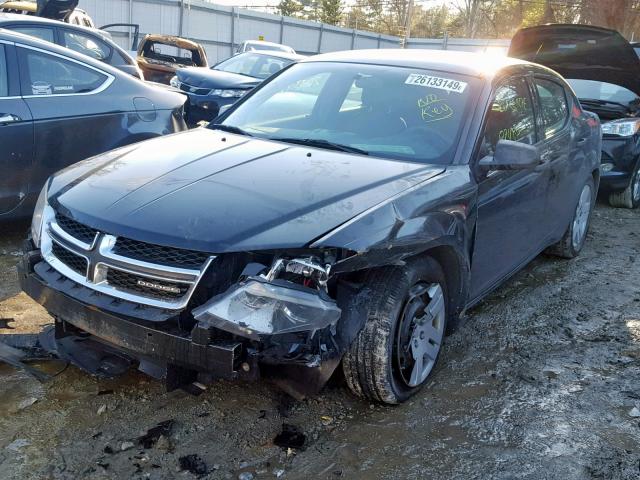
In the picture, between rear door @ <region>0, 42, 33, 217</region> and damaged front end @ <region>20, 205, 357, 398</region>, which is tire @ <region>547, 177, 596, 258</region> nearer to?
damaged front end @ <region>20, 205, 357, 398</region>

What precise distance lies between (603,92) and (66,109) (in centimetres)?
604

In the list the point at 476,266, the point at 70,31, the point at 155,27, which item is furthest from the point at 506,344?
the point at 155,27

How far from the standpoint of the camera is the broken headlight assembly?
245 cm

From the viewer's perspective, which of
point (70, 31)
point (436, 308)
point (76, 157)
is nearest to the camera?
point (436, 308)

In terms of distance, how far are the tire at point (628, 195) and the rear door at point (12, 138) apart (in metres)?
6.35

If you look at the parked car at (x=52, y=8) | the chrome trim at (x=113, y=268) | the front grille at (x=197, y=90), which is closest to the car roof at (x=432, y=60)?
the chrome trim at (x=113, y=268)

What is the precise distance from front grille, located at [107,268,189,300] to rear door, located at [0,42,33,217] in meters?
2.35

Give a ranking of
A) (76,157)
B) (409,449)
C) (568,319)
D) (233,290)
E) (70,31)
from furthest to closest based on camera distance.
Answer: (70,31)
(76,157)
(568,319)
(409,449)
(233,290)

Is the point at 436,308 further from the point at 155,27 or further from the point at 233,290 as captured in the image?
the point at 155,27

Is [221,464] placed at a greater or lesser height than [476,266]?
lesser

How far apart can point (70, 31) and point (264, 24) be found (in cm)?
2161

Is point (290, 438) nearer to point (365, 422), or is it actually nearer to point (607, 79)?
point (365, 422)

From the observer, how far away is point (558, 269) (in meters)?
5.43

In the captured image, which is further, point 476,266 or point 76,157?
point 76,157
